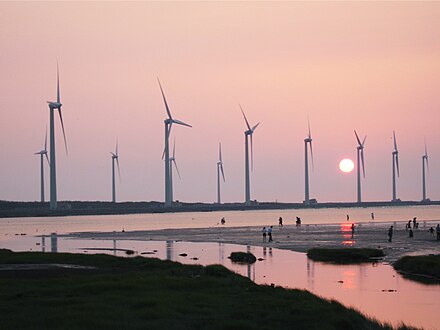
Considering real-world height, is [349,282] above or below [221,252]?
above

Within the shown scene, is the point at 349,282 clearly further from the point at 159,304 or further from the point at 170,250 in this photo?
the point at 170,250

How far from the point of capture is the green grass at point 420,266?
50.9m

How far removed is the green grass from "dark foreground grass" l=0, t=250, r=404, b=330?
1414 centimetres

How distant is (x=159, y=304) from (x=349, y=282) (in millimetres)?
19743

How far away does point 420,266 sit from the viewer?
52.6m

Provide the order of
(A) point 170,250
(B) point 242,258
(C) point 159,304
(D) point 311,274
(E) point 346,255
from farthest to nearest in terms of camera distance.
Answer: (A) point 170,250 < (E) point 346,255 < (B) point 242,258 < (D) point 311,274 < (C) point 159,304

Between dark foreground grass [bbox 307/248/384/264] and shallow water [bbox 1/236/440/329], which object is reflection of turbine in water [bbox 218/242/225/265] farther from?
dark foreground grass [bbox 307/248/384/264]

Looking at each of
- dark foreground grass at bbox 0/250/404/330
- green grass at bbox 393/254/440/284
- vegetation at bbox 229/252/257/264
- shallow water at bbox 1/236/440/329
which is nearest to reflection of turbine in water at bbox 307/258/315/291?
shallow water at bbox 1/236/440/329

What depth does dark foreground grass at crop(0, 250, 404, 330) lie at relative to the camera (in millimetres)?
28000

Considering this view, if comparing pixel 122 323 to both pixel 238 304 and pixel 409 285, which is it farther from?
pixel 409 285

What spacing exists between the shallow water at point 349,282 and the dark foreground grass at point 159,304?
4152mm

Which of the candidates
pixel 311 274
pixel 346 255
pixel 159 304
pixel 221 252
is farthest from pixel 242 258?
pixel 159 304

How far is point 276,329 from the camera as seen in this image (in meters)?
27.8

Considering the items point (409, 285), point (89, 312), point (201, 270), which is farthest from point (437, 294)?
point (89, 312)
